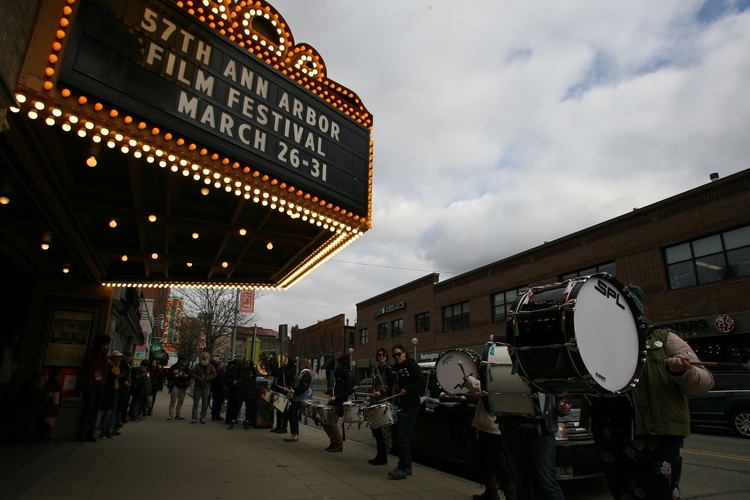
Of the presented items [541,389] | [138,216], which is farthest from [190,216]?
[541,389]

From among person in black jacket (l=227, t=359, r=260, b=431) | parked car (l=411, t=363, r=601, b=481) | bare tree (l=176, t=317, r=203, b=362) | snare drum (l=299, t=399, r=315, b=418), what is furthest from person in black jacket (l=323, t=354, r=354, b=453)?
bare tree (l=176, t=317, r=203, b=362)

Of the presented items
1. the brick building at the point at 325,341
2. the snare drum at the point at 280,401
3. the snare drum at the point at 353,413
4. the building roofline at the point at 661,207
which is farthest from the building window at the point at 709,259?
the brick building at the point at 325,341

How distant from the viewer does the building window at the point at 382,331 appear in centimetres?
4282

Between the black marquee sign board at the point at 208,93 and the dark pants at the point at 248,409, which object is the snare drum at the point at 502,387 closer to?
the black marquee sign board at the point at 208,93

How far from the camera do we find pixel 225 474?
6.32 meters

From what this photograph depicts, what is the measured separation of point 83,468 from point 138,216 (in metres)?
3.62

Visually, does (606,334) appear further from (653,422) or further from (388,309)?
(388,309)

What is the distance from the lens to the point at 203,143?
4801 millimetres

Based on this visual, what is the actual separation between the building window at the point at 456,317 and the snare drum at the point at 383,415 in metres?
25.4

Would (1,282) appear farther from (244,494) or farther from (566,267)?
(566,267)

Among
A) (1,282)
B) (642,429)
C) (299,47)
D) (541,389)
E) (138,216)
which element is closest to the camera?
(642,429)

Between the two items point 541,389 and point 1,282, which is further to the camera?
point 1,282

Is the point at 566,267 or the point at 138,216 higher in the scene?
the point at 566,267

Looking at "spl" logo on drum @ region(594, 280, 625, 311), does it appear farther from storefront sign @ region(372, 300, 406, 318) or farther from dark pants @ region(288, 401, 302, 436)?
storefront sign @ region(372, 300, 406, 318)
